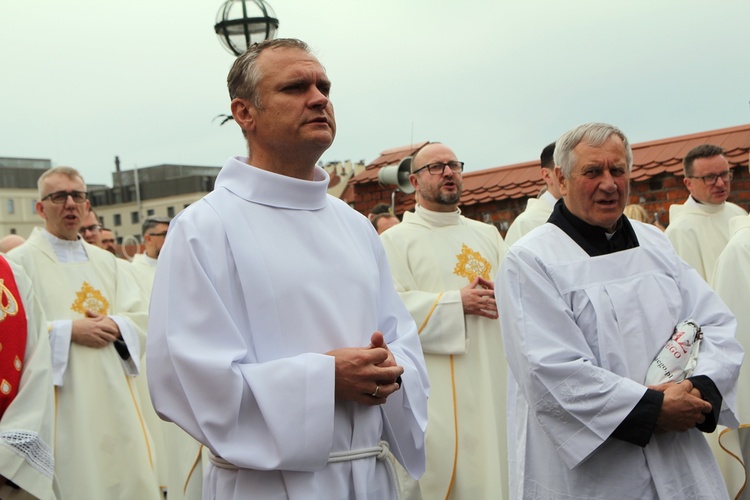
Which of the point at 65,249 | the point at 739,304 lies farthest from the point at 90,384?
the point at 739,304

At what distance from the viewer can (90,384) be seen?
6.61 metres

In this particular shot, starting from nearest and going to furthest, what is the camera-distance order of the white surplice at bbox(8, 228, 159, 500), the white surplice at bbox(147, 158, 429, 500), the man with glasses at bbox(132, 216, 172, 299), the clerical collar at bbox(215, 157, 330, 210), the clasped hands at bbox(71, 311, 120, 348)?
the white surplice at bbox(147, 158, 429, 500) < the clerical collar at bbox(215, 157, 330, 210) < the white surplice at bbox(8, 228, 159, 500) < the clasped hands at bbox(71, 311, 120, 348) < the man with glasses at bbox(132, 216, 172, 299)

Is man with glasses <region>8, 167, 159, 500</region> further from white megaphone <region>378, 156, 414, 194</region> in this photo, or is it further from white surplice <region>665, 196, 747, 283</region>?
white surplice <region>665, 196, 747, 283</region>

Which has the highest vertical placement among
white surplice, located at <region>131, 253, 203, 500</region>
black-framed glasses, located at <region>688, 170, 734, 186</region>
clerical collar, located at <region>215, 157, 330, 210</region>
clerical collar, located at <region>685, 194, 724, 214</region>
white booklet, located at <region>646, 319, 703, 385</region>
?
black-framed glasses, located at <region>688, 170, 734, 186</region>

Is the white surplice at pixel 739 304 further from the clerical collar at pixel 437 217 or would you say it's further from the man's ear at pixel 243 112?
the man's ear at pixel 243 112

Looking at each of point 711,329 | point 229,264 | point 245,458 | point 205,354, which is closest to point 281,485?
point 245,458

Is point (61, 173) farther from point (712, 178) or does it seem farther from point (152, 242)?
point (712, 178)

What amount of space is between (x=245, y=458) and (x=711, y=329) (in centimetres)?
205

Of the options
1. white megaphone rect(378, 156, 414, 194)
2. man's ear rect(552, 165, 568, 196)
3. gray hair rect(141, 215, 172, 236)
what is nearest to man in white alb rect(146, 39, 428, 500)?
man's ear rect(552, 165, 568, 196)

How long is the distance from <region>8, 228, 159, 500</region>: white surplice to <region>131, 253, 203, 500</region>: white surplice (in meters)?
0.29

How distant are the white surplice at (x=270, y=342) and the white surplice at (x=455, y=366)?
2751mm

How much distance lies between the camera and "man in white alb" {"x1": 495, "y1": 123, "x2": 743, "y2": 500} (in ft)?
12.3

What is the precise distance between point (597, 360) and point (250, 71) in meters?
1.71

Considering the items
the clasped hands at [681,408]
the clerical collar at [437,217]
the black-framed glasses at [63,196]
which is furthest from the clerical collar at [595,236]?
the black-framed glasses at [63,196]
